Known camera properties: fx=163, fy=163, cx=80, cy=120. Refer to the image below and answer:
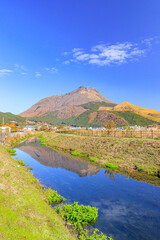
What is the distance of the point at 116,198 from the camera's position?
19.4 m

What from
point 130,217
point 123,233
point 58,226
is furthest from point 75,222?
point 130,217

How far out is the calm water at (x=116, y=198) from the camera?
13.5m

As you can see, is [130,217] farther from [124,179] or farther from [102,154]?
[102,154]

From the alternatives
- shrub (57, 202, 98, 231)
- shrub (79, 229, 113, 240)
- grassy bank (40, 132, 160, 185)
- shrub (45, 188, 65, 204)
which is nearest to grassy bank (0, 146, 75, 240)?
shrub (79, 229, 113, 240)

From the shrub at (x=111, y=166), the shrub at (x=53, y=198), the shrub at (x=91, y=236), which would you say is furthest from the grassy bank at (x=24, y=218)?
the shrub at (x=111, y=166)

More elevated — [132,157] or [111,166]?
[132,157]

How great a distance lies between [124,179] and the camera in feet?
86.9

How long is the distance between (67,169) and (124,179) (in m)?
12.0

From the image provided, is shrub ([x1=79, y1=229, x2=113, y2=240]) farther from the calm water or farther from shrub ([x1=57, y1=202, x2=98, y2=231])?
the calm water

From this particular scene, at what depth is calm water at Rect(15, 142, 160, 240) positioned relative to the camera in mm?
13484

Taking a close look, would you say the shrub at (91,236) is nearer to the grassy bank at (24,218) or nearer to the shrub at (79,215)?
the shrub at (79,215)

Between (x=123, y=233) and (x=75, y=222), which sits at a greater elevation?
(x=75, y=222)

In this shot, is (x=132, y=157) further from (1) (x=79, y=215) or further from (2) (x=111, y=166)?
(1) (x=79, y=215)

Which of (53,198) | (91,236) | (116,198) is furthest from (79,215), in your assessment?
(116,198)
